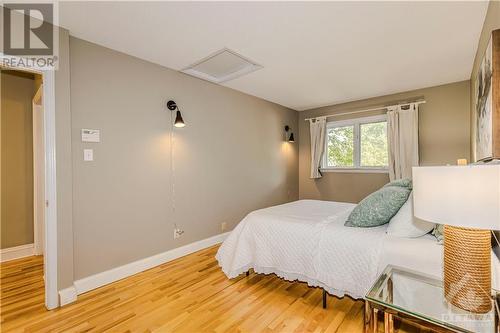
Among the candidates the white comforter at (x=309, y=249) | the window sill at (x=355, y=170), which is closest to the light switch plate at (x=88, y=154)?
the white comforter at (x=309, y=249)

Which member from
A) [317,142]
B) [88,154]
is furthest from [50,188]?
[317,142]

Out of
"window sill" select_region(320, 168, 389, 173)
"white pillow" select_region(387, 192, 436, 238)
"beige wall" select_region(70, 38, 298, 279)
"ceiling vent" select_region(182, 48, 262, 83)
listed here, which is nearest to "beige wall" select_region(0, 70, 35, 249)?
"beige wall" select_region(70, 38, 298, 279)

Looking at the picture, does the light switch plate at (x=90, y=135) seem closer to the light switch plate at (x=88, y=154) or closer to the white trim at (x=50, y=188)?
the light switch plate at (x=88, y=154)

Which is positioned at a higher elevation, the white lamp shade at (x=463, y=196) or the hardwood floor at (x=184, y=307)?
the white lamp shade at (x=463, y=196)

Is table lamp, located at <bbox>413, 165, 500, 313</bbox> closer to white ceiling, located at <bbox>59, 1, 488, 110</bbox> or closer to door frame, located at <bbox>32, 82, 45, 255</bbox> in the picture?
white ceiling, located at <bbox>59, 1, 488, 110</bbox>

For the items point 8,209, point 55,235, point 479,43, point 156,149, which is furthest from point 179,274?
point 479,43

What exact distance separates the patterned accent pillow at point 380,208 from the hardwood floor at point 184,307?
0.69 meters

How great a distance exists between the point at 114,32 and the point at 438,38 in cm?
312

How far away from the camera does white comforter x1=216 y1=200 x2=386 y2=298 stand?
174 centimetres

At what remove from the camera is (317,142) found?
4969 mm

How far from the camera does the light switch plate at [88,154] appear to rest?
231 cm

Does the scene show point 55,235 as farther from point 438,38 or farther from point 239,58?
point 438,38

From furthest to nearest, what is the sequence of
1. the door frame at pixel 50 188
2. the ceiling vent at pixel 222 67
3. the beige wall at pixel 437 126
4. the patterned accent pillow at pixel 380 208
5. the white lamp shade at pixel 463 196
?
1. the beige wall at pixel 437 126
2. the ceiling vent at pixel 222 67
3. the door frame at pixel 50 188
4. the patterned accent pillow at pixel 380 208
5. the white lamp shade at pixel 463 196

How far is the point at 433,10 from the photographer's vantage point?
192cm
